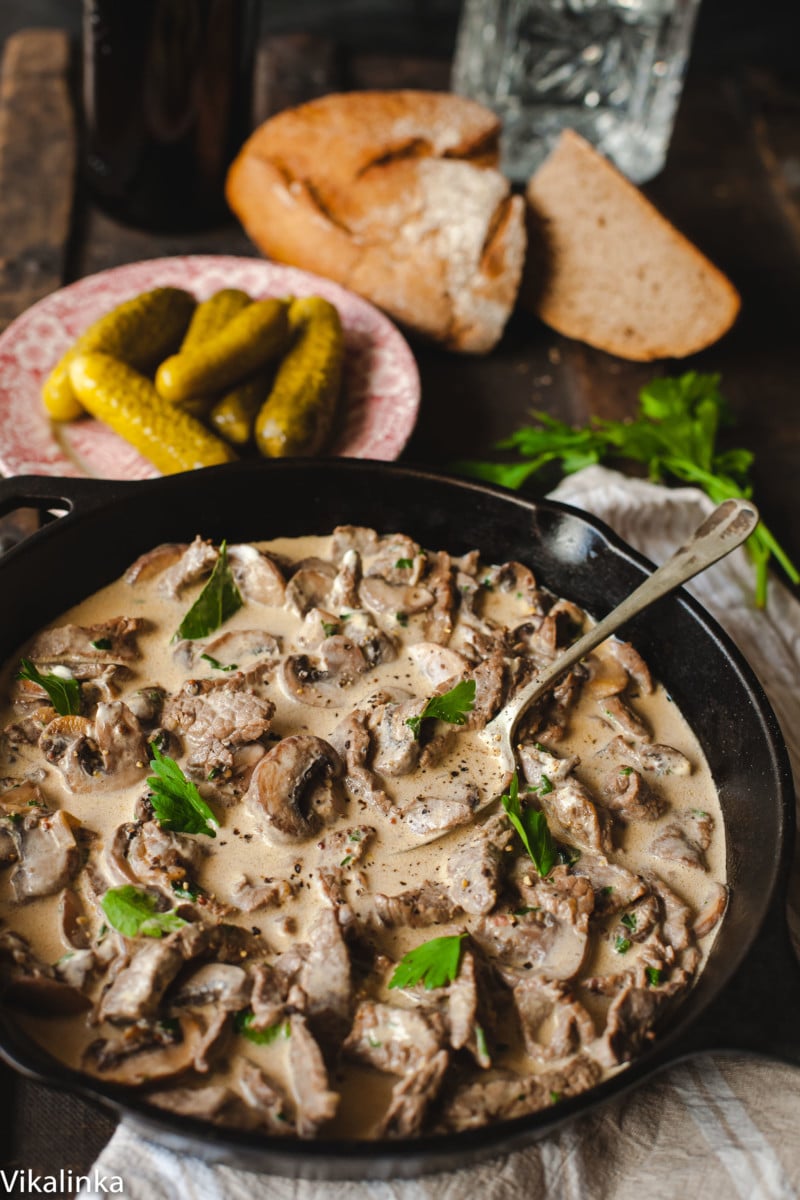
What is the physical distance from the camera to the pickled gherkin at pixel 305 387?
364 centimetres

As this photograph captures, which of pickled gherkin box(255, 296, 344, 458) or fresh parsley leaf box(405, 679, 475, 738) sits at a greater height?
pickled gherkin box(255, 296, 344, 458)

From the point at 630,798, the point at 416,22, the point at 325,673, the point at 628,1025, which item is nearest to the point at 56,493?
the point at 325,673

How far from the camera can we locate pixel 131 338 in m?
3.79

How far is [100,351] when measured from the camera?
3.71 m

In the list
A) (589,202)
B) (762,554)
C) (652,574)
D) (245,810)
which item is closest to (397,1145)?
(245,810)

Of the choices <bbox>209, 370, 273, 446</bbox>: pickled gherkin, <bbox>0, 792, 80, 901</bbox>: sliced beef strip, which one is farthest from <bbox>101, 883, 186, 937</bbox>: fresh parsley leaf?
<bbox>209, 370, 273, 446</bbox>: pickled gherkin

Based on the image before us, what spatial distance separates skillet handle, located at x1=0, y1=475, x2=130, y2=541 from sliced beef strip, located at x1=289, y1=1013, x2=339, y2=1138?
1.36 meters

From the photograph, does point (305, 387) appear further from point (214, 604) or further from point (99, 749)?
point (99, 749)

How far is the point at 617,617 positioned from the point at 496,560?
1.80 ft

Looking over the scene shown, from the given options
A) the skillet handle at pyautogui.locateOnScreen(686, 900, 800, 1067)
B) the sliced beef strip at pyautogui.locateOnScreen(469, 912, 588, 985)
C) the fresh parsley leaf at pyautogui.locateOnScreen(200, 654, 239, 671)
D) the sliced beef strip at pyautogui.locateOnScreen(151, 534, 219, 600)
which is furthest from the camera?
the sliced beef strip at pyautogui.locateOnScreen(151, 534, 219, 600)

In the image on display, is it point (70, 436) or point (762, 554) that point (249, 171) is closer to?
point (70, 436)

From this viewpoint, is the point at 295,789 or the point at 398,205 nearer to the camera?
the point at 295,789

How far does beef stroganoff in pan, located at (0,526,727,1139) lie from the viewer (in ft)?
7.17

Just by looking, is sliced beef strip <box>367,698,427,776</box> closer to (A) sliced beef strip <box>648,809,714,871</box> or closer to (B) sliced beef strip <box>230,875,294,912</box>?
(B) sliced beef strip <box>230,875,294,912</box>
